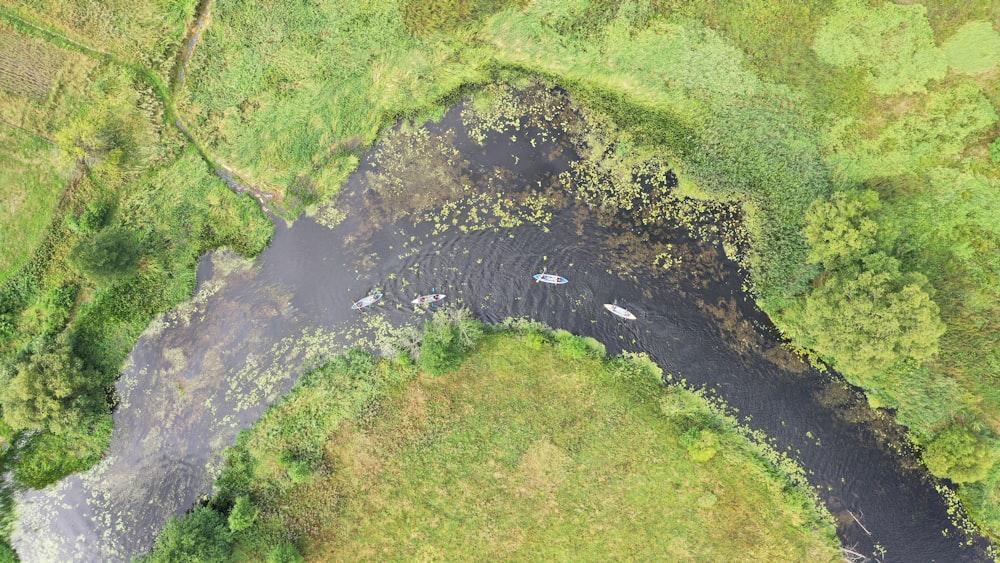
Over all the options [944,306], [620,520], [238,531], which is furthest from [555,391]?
[944,306]

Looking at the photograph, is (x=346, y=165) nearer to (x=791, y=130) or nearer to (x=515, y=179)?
(x=515, y=179)

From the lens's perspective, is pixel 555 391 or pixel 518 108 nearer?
pixel 555 391

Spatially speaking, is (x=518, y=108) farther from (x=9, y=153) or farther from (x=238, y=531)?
(x=9, y=153)

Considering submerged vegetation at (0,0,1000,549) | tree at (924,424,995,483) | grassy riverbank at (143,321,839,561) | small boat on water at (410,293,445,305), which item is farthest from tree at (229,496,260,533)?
tree at (924,424,995,483)

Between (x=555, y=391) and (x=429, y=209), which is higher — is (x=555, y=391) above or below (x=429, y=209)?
below

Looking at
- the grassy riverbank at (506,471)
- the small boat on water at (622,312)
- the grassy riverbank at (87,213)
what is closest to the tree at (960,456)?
the grassy riverbank at (506,471)

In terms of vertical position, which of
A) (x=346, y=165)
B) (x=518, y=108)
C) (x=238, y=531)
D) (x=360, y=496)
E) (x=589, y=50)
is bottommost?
(x=238, y=531)

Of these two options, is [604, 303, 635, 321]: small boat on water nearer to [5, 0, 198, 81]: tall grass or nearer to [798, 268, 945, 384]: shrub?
[798, 268, 945, 384]: shrub
